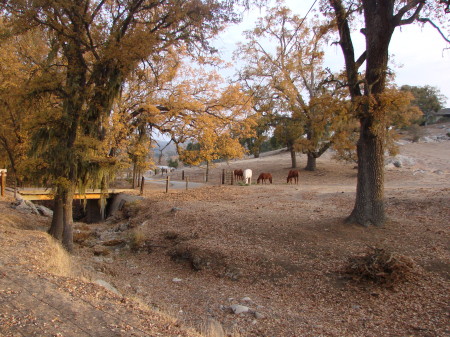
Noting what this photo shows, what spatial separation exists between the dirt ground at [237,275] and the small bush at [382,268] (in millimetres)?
82

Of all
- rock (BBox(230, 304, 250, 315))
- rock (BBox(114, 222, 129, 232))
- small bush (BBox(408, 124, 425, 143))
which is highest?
small bush (BBox(408, 124, 425, 143))

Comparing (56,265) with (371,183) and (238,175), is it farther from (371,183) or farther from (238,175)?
(238,175)

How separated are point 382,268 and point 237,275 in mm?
3363

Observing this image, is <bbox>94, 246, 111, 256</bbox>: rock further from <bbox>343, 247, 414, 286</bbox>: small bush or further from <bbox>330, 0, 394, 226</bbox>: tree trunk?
<bbox>330, 0, 394, 226</bbox>: tree trunk

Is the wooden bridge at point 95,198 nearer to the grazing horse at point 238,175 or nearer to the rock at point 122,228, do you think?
the rock at point 122,228

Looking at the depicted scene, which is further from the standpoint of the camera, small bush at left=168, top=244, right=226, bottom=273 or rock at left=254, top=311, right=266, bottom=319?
small bush at left=168, top=244, right=226, bottom=273

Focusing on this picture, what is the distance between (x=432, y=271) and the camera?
7.24 metres

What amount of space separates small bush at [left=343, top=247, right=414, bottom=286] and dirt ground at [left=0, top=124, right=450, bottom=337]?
0.08 m

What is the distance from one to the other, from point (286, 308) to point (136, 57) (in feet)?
26.5

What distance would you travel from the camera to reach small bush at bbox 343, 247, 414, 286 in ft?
23.0

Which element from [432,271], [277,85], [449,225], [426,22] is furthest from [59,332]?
[277,85]

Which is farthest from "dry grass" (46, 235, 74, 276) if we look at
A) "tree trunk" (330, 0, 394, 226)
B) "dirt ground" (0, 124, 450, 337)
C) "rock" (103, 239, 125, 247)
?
"tree trunk" (330, 0, 394, 226)

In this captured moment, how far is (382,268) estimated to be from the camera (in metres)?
7.09

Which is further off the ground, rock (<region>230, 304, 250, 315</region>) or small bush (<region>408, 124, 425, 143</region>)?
small bush (<region>408, 124, 425, 143</region>)
